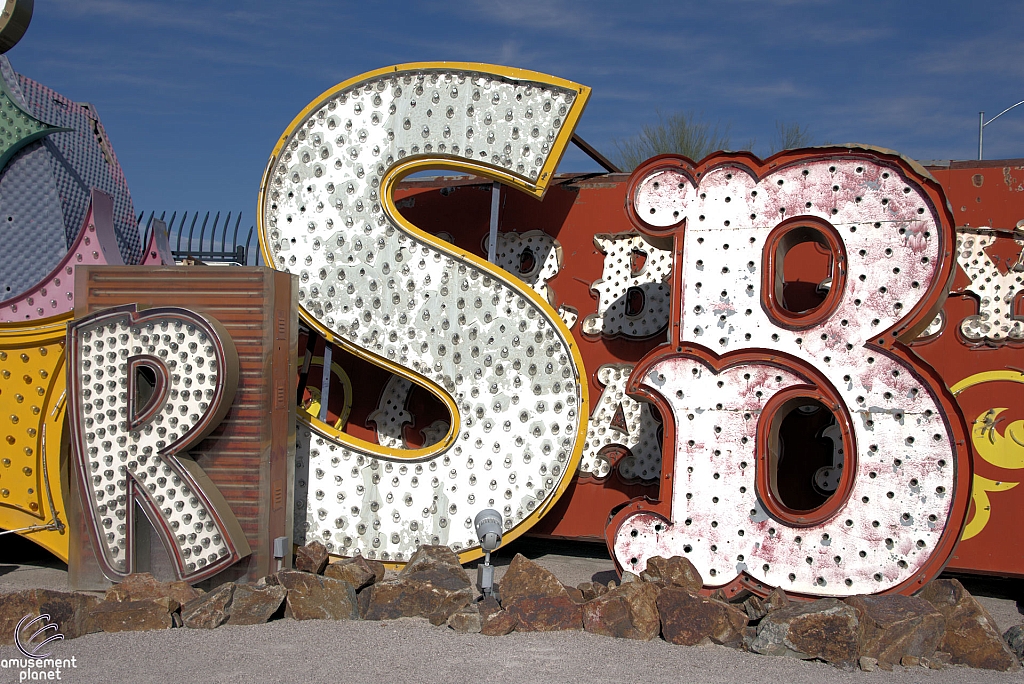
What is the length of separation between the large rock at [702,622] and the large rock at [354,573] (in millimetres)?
2317

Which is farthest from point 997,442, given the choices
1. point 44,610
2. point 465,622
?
point 44,610

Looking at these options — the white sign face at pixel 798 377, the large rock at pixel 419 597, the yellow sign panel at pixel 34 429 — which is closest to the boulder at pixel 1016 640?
the white sign face at pixel 798 377

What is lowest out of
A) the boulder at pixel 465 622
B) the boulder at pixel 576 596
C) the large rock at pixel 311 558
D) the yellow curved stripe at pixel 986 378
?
the large rock at pixel 311 558

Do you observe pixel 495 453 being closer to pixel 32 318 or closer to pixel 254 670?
pixel 254 670

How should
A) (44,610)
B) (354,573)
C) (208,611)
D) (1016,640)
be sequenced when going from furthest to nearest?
(354,573) → (208,611) → (44,610) → (1016,640)

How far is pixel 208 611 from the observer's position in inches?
241

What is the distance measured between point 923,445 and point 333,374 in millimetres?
5512

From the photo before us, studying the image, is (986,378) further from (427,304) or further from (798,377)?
(427,304)

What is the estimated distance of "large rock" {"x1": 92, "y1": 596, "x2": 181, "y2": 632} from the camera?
604cm

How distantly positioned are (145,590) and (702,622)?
3.77m

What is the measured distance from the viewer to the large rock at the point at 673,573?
655 centimetres

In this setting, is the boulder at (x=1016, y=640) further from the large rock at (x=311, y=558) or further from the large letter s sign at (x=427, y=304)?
the large rock at (x=311, y=558)

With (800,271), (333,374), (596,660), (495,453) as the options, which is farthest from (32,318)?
(800,271)

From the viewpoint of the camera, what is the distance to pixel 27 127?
862 centimetres
